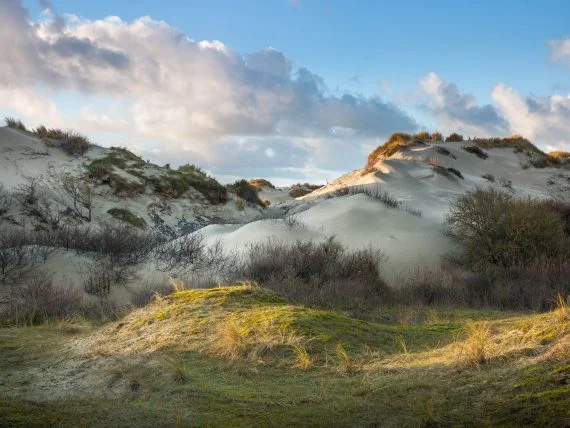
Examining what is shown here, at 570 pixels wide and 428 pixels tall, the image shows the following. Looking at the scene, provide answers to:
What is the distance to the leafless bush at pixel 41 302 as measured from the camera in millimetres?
10117

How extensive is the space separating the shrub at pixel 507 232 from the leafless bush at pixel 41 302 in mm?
10872

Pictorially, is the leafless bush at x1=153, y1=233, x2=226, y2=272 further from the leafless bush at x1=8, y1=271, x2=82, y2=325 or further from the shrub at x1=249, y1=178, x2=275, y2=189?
the shrub at x1=249, y1=178, x2=275, y2=189

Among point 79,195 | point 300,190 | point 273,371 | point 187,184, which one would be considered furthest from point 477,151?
point 273,371

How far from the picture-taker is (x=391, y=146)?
126 ft

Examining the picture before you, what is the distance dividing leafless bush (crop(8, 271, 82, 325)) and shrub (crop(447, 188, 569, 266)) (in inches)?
428

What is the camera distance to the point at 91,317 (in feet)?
33.8

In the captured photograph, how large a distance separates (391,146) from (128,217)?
2021 cm

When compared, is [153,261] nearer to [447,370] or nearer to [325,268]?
[325,268]

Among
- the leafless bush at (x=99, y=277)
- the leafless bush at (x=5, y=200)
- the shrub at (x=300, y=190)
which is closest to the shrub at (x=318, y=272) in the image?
the leafless bush at (x=99, y=277)

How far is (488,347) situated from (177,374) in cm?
269

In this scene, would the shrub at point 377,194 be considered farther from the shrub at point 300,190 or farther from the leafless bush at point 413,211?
the shrub at point 300,190

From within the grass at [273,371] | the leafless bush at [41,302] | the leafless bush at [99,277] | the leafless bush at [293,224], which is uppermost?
the leafless bush at [293,224]

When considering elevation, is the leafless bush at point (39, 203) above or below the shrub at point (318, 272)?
above

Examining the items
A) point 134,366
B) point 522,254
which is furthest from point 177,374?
point 522,254
